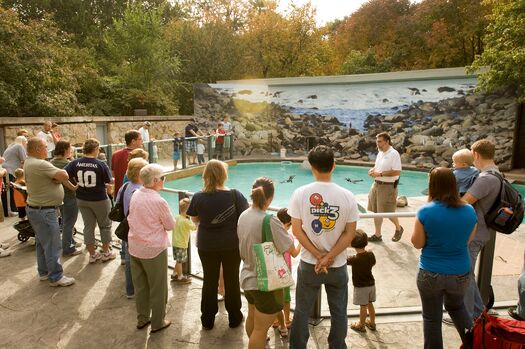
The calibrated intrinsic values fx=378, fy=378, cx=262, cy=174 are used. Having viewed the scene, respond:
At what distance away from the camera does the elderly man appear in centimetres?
425

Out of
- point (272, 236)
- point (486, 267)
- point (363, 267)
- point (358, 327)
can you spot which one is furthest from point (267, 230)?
point (486, 267)

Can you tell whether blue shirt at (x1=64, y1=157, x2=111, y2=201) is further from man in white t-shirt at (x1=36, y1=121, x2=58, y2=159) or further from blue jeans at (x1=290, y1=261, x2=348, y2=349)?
man in white t-shirt at (x1=36, y1=121, x2=58, y2=159)

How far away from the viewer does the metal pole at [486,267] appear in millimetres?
3604

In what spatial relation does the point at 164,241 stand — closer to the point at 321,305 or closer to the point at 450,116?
the point at 321,305

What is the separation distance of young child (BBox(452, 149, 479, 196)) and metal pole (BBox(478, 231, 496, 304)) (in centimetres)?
58

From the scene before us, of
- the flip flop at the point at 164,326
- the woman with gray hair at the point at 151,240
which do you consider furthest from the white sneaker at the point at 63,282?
the flip flop at the point at 164,326

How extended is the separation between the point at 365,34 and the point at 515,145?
15.2 m

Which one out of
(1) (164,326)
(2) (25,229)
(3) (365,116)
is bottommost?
(1) (164,326)

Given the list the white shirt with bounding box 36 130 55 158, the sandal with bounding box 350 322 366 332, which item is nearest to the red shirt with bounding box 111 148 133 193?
the sandal with bounding box 350 322 366 332

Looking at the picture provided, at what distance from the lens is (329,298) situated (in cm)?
277

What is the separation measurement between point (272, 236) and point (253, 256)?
214mm

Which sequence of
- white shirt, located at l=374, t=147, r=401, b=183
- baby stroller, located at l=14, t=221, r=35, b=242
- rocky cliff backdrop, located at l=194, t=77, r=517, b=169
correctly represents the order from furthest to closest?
rocky cliff backdrop, located at l=194, t=77, r=517, b=169
white shirt, located at l=374, t=147, r=401, b=183
baby stroller, located at l=14, t=221, r=35, b=242

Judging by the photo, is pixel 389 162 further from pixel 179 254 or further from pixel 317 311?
pixel 179 254

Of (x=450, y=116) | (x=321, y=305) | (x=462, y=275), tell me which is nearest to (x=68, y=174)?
(x=321, y=305)
